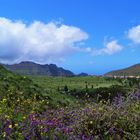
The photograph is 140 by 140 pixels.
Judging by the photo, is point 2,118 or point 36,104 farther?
point 36,104

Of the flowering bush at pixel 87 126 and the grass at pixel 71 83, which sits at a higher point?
the grass at pixel 71 83

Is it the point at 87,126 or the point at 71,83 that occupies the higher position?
the point at 71,83

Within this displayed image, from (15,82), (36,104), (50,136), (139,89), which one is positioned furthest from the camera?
(15,82)

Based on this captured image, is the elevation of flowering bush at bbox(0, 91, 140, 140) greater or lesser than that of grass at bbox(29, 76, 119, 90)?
Result: lesser

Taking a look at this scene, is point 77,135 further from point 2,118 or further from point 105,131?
point 2,118

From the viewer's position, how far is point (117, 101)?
11.3 meters

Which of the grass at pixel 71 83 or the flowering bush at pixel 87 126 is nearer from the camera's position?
the flowering bush at pixel 87 126

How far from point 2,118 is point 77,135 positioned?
1745mm

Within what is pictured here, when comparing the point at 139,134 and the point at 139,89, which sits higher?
the point at 139,89

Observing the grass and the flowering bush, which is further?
the grass

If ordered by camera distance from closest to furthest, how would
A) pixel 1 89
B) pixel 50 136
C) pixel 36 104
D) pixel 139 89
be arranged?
pixel 50 136
pixel 139 89
pixel 36 104
pixel 1 89

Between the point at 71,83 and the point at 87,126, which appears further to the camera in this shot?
the point at 71,83

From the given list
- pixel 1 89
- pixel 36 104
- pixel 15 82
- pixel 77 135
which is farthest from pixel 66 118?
pixel 15 82

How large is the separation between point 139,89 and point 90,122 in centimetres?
290
